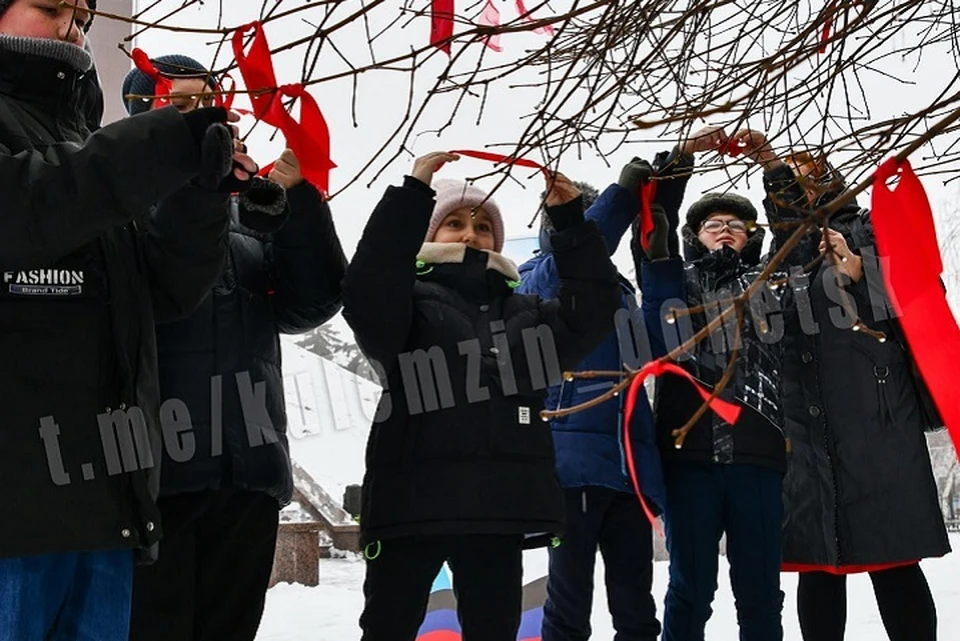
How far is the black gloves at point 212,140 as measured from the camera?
1337 millimetres

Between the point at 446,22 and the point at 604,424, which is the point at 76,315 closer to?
the point at 446,22

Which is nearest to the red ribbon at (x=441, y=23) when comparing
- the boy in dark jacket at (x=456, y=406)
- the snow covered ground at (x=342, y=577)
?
the boy in dark jacket at (x=456, y=406)

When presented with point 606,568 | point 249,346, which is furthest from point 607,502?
point 249,346

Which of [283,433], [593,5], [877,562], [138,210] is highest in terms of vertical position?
[593,5]

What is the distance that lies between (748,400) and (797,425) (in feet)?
0.66

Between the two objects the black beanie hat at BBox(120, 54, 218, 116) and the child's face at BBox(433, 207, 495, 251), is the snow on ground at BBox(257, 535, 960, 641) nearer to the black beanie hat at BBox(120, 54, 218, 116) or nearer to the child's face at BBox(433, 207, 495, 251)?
the child's face at BBox(433, 207, 495, 251)

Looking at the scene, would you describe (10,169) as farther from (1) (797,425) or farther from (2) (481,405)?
(1) (797,425)

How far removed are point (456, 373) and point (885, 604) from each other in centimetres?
131

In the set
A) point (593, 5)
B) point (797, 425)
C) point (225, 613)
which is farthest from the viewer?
point (797, 425)

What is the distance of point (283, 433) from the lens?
1938 millimetres

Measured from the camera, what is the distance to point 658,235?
275 cm

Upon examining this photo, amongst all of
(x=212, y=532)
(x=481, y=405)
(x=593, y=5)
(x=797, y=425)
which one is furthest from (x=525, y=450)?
(x=593, y=5)

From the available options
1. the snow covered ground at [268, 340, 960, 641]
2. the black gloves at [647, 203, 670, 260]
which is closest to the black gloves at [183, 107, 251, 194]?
the black gloves at [647, 203, 670, 260]

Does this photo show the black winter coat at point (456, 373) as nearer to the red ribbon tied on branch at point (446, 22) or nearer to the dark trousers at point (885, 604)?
the red ribbon tied on branch at point (446, 22)
